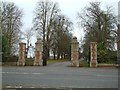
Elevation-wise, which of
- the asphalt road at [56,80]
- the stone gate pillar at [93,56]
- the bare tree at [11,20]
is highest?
the bare tree at [11,20]

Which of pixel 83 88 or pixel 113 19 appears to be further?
pixel 113 19

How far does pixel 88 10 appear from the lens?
5441cm

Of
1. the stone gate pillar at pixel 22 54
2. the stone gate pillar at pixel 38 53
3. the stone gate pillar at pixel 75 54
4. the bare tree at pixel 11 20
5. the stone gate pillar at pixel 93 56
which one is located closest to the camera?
the stone gate pillar at pixel 93 56

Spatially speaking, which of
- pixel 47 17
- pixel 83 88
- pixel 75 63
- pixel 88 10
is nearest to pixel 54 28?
pixel 47 17

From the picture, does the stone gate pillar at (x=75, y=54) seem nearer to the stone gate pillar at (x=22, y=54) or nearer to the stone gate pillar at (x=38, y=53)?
the stone gate pillar at (x=38, y=53)

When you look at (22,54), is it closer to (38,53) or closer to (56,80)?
(38,53)

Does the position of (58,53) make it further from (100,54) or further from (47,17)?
(100,54)

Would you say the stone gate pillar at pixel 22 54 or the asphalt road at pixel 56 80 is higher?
the stone gate pillar at pixel 22 54

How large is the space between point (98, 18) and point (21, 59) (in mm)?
23404

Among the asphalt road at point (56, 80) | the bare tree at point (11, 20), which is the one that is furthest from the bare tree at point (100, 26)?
the asphalt road at point (56, 80)

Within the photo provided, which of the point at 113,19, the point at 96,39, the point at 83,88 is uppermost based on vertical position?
the point at 113,19

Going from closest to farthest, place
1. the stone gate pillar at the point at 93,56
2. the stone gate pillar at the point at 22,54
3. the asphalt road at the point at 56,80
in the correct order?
1. the asphalt road at the point at 56,80
2. the stone gate pillar at the point at 93,56
3. the stone gate pillar at the point at 22,54

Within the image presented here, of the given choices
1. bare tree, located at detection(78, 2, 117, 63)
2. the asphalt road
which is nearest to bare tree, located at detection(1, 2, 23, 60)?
bare tree, located at detection(78, 2, 117, 63)

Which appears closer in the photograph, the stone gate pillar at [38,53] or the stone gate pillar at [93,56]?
the stone gate pillar at [93,56]
